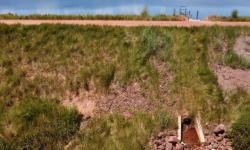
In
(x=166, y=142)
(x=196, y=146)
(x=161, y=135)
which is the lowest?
(x=196, y=146)

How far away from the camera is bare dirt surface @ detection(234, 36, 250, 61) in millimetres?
29781

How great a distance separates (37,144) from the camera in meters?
25.4

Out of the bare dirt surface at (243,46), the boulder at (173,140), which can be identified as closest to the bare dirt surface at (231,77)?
the bare dirt surface at (243,46)

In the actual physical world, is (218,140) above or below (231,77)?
below

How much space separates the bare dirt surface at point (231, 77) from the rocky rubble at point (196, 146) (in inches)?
117

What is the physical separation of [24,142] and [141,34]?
808 centimetres

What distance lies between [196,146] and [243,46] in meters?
7.01

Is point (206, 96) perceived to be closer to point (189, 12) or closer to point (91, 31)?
point (91, 31)

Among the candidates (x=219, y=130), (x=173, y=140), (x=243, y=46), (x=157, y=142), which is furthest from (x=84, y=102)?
(x=243, y=46)

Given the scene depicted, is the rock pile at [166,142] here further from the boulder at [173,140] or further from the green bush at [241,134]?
the green bush at [241,134]

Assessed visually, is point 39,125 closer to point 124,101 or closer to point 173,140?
point 124,101

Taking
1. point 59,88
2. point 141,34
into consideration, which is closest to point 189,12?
point 141,34

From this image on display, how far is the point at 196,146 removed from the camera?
25.3 metres

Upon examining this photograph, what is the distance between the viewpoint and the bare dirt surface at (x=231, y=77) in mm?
27953
